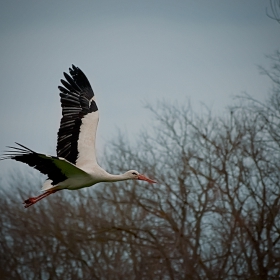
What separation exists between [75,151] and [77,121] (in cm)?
88

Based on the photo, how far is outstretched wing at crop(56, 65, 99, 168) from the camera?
18.0m

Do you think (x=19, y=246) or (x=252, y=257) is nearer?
(x=252, y=257)

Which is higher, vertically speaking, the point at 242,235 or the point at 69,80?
Answer: the point at 242,235

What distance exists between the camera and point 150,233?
98.5ft

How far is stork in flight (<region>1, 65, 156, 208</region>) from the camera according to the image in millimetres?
16719

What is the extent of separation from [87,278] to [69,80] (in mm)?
11970

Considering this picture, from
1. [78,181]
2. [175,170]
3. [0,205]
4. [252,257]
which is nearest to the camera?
[78,181]

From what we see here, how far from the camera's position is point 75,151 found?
18078 mm

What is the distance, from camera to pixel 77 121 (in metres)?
18.7

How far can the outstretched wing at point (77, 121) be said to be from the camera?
18031 mm

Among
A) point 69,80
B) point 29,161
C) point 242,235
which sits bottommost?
point 29,161

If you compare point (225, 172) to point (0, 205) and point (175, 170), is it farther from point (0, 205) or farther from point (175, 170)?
point (0, 205)

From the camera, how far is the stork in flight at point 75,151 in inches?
658

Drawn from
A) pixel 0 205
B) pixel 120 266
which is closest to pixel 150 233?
pixel 120 266
